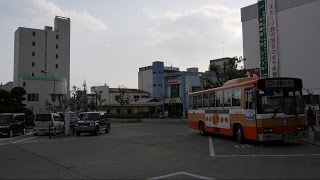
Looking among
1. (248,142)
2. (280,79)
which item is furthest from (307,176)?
(248,142)

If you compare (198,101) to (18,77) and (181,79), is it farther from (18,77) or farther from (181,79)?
(18,77)

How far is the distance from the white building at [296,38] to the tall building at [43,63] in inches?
2541

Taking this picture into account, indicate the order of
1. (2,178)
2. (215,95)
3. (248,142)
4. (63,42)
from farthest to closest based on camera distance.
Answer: (63,42) → (215,95) → (248,142) → (2,178)

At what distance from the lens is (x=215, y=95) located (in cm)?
2509

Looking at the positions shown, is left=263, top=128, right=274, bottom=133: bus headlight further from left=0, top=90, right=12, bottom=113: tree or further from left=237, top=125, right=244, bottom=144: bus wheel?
left=0, top=90, right=12, bottom=113: tree

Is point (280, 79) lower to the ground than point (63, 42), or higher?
lower

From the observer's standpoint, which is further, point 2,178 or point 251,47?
point 251,47

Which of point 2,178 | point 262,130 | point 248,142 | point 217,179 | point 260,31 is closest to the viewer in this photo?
point 217,179

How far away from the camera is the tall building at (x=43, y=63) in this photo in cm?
10113

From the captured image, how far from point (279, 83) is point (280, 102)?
918mm

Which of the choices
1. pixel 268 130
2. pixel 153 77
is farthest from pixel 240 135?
pixel 153 77

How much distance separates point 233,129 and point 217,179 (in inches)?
467

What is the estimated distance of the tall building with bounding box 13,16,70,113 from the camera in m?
101

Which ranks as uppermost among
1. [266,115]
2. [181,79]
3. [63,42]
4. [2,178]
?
[63,42]
